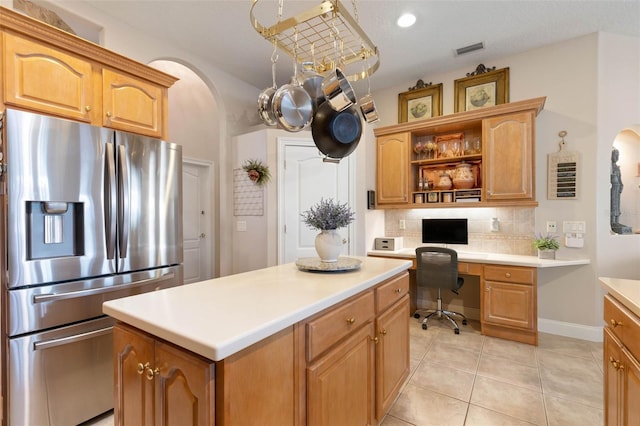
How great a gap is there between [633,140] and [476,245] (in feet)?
6.20

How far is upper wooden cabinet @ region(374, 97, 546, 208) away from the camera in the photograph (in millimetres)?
3094

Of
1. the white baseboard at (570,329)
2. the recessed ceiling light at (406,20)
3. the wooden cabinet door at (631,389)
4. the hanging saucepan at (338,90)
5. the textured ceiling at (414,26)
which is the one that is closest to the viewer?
the wooden cabinet door at (631,389)

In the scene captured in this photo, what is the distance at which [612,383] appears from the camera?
138cm

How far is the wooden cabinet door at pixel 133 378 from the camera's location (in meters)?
1.03

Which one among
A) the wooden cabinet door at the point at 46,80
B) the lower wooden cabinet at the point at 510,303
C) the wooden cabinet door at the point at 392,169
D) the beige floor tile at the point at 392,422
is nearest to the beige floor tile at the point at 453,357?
the lower wooden cabinet at the point at 510,303

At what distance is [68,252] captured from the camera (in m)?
1.78

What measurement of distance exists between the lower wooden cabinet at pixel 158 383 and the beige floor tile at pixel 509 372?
7.93 feet

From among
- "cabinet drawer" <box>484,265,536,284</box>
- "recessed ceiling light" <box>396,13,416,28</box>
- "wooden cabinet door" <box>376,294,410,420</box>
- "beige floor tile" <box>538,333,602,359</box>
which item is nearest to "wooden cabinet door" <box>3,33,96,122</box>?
"wooden cabinet door" <box>376,294,410,420</box>

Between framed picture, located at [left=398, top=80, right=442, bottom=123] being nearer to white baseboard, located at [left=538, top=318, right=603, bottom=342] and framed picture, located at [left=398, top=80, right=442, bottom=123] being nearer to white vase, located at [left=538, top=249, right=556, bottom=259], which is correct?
white vase, located at [left=538, top=249, right=556, bottom=259]

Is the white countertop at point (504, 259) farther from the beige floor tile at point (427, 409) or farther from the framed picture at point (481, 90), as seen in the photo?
the framed picture at point (481, 90)

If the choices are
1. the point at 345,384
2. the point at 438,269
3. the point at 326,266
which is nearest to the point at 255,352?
the point at 345,384

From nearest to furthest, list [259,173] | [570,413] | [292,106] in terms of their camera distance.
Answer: [292,106] → [570,413] → [259,173]

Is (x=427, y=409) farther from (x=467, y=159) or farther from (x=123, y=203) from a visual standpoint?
(x=467, y=159)

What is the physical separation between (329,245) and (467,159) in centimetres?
261
